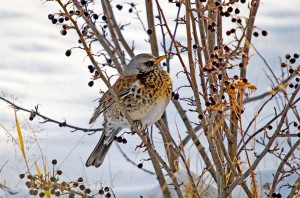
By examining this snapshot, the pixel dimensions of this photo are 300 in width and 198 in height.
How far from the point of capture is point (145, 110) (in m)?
4.21

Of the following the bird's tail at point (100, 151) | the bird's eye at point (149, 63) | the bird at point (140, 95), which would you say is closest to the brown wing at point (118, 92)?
the bird at point (140, 95)

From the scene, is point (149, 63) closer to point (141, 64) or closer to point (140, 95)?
point (141, 64)

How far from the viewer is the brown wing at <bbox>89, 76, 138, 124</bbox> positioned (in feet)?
13.7

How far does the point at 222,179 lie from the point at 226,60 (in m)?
0.85

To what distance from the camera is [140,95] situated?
166 inches

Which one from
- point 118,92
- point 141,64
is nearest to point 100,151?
point 118,92

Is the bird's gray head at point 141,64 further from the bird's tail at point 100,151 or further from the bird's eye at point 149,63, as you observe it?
the bird's tail at point 100,151

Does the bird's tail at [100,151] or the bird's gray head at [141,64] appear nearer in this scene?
the bird's gray head at [141,64]

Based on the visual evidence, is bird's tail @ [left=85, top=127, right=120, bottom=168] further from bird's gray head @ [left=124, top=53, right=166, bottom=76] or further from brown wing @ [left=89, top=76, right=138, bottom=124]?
bird's gray head @ [left=124, top=53, right=166, bottom=76]

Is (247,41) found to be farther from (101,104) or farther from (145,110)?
(101,104)

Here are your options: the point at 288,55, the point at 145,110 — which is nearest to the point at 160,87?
the point at 145,110

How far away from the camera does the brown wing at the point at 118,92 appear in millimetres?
4188

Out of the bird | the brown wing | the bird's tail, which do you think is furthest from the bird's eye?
the bird's tail

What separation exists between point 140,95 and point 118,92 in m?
0.15
